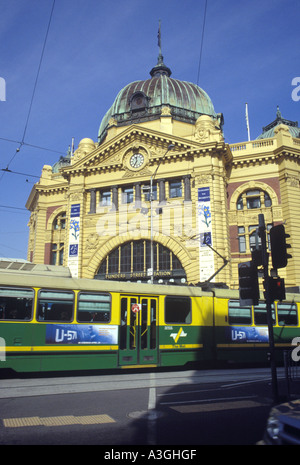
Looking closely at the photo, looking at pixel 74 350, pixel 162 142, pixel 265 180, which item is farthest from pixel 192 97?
pixel 74 350

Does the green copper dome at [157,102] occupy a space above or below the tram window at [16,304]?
above

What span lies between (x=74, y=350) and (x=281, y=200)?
25.4 meters

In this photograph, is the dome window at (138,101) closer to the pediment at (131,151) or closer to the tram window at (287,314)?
the pediment at (131,151)

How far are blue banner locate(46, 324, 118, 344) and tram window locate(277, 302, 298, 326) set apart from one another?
26.2 ft

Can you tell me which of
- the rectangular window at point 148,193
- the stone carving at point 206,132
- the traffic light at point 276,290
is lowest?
the traffic light at point 276,290

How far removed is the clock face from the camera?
36659 millimetres

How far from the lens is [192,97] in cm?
4544

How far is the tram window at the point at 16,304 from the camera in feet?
40.6

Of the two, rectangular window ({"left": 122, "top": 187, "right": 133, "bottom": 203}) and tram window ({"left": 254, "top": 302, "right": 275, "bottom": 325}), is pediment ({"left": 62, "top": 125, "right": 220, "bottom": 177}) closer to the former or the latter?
rectangular window ({"left": 122, "top": 187, "right": 133, "bottom": 203})

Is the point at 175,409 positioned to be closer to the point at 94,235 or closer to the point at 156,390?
the point at 156,390

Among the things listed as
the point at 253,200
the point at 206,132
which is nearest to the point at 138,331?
the point at 253,200

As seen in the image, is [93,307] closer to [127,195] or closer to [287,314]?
[287,314]

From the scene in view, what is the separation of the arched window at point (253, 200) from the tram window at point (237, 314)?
62.9ft

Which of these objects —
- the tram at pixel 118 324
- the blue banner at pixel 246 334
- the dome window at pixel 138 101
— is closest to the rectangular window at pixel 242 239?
the tram at pixel 118 324
